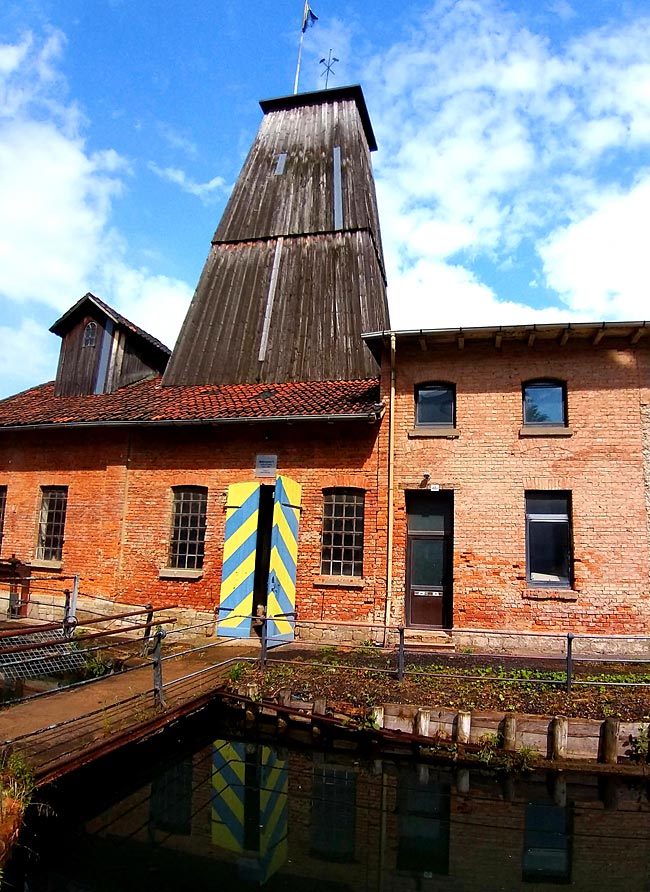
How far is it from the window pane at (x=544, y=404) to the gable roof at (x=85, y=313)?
10.7 meters

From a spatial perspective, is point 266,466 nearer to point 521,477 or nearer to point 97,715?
point 521,477

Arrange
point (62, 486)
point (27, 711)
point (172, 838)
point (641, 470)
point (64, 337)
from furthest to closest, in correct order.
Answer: point (64, 337) → point (62, 486) → point (641, 470) → point (27, 711) → point (172, 838)

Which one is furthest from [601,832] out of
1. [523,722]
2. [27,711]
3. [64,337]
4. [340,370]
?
[64,337]

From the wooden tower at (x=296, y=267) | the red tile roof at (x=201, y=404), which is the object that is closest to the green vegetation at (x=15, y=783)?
the red tile roof at (x=201, y=404)

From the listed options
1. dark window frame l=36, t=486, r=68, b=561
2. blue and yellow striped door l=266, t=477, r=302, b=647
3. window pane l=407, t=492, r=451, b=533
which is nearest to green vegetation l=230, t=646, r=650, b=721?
blue and yellow striped door l=266, t=477, r=302, b=647

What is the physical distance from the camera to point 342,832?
648cm

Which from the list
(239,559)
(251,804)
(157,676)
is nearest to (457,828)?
(251,804)

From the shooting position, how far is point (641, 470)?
451 inches

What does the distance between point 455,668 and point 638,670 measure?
9.44ft

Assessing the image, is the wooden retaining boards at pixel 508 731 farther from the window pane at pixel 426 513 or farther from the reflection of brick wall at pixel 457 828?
the window pane at pixel 426 513

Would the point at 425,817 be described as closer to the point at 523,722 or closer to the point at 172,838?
the point at 523,722

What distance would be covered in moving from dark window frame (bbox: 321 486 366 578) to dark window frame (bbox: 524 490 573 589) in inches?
126

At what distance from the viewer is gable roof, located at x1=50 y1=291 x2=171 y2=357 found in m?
16.8

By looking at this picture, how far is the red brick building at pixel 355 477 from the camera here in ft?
37.8
